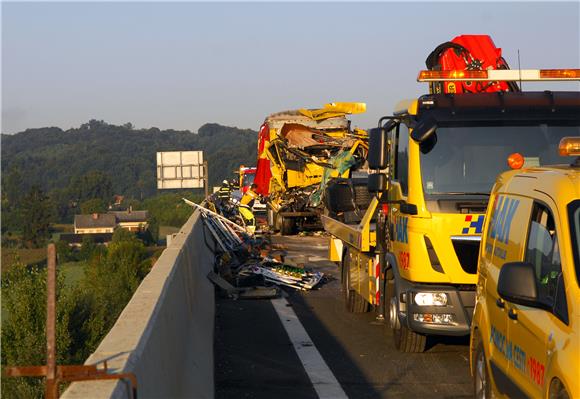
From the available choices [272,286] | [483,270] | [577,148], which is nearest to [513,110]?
[483,270]

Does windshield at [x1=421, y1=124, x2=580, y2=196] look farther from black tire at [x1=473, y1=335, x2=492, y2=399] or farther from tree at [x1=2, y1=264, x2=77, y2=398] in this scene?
tree at [x1=2, y1=264, x2=77, y2=398]

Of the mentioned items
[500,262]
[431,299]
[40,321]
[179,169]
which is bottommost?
[40,321]

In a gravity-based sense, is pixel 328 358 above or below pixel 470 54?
below

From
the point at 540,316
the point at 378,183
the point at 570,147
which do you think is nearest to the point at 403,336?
the point at 378,183

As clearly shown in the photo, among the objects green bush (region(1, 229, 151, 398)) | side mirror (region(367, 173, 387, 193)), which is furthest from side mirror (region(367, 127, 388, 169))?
green bush (region(1, 229, 151, 398))

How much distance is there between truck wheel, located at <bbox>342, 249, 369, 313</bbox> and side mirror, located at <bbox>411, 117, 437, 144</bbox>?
14.3 feet

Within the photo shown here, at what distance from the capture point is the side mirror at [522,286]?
5.49 meters

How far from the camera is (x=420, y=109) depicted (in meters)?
10.7

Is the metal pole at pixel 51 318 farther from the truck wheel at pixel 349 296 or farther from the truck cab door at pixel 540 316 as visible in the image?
the truck wheel at pixel 349 296

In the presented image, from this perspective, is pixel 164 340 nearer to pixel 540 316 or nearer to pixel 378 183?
pixel 540 316

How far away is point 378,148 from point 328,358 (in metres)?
2.25

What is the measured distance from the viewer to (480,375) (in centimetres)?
761

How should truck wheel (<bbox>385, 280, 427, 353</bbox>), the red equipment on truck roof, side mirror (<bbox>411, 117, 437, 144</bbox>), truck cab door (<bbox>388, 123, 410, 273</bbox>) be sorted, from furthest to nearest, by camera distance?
the red equipment on truck roof < truck wheel (<bbox>385, 280, 427, 353</bbox>) < truck cab door (<bbox>388, 123, 410, 273</bbox>) < side mirror (<bbox>411, 117, 437, 144</bbox>)

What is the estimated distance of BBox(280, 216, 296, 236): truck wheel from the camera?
99.9 feet
